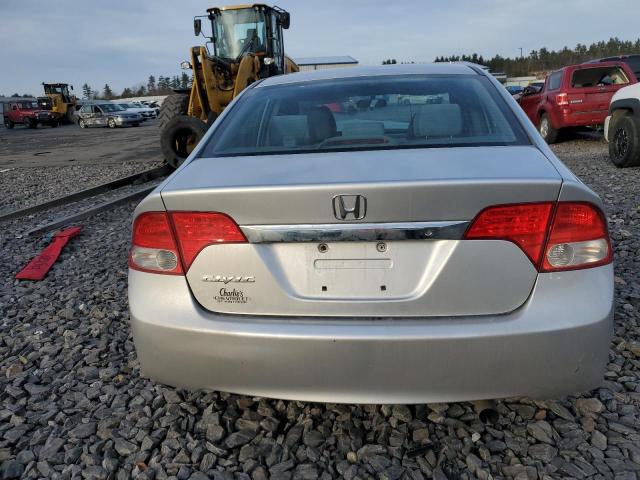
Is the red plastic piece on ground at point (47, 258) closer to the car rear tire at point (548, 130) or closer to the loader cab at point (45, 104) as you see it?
the car rear tire at point (548, 130)

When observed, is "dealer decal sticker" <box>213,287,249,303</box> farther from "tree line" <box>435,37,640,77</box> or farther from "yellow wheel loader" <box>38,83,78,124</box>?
"tree line" <box>435,37,640,77</box>

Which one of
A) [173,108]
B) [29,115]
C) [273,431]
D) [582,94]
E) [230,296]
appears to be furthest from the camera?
[29,115]

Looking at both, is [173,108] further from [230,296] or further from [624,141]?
[230,296]

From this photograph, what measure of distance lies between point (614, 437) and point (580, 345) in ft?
2.15

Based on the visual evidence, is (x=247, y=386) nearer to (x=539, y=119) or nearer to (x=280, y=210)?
(x=280, y=210)

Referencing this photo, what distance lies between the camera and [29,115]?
39.6 metres

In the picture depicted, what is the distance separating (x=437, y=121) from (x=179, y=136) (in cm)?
817

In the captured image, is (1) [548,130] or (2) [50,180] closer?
(2) [50,180]

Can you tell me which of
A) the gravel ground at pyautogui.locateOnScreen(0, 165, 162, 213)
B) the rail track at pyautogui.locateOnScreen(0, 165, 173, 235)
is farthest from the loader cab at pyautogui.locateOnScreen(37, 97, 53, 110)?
A: the rail track at pyautogui.locateOnScreen(0, 165, 173, 235)

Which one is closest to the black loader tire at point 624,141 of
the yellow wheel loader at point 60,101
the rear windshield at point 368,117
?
the rear windshield at point 368,117

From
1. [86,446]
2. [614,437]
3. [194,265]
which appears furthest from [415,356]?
[86,446]

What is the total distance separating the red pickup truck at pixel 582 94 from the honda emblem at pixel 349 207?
37.3 feet

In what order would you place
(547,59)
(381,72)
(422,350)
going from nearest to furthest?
(422,350), (381,72), (547,59)

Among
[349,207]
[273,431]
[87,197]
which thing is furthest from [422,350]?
[87,197]
